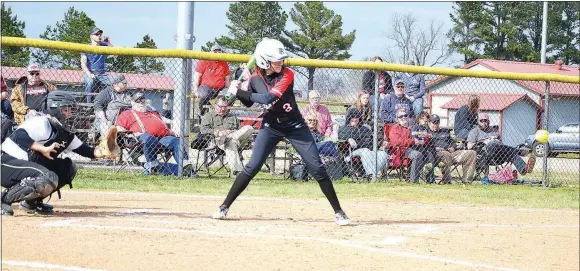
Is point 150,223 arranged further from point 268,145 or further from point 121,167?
point 121,167

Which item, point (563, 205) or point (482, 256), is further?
point (563, 205)

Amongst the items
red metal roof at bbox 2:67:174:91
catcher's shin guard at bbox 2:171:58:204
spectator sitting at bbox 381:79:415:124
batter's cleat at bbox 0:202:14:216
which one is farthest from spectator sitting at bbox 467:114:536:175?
batter's cleat at bbox 0:202:14:216

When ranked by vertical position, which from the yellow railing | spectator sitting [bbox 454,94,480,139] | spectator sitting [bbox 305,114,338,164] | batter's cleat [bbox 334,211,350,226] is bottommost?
batter's cleat [bbox 334,211,350,226]

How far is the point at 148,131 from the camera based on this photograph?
13.4m

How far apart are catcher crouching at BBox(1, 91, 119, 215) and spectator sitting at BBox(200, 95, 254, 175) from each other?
4655mm

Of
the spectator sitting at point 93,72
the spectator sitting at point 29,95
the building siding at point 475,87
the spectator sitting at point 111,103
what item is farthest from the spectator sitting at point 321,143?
the building siding at point 475,87

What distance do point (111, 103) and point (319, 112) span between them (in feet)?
10.6

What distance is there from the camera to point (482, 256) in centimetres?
759

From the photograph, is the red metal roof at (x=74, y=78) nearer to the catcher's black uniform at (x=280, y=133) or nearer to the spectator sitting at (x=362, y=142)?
the spectator sitting at (x=362, y=142)

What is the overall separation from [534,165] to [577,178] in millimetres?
1613

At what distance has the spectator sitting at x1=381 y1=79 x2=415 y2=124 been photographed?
1429cm

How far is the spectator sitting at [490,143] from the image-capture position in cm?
1477

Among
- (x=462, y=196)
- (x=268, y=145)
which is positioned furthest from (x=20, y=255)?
(x=462, y=196)

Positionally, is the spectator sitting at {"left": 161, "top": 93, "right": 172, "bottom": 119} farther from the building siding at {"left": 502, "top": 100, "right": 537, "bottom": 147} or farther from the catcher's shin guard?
the catcher's shin guard
